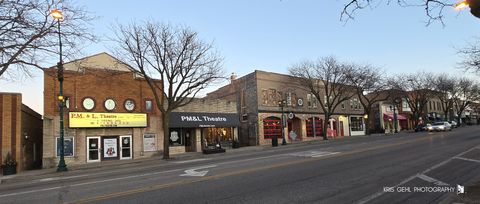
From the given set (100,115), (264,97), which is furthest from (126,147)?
(264,97)

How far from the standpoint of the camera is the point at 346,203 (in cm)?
757

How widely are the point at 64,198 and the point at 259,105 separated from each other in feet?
104

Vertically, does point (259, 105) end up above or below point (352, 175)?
above

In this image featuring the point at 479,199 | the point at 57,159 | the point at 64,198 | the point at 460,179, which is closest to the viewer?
the point at 479,199

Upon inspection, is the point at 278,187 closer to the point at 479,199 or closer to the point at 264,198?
the point at 264,198

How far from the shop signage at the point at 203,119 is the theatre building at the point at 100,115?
157cm

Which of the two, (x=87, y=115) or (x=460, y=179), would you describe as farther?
(x=87, y=115)

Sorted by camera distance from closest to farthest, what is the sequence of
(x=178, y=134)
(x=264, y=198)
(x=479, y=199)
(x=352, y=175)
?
(x=479, y=199) < (x=264, y=198) < (x=352, y=175) < (x=178, y=134)

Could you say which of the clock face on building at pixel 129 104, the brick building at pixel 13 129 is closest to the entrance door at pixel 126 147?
the clock face on building at pixel 129 104

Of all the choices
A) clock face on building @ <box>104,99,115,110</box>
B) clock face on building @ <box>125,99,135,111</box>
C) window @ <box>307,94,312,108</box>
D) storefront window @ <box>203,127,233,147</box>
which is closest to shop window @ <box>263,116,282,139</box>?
storefront window @ <box>203,127,233,147</box>

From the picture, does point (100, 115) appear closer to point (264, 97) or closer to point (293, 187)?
point (264, 97)

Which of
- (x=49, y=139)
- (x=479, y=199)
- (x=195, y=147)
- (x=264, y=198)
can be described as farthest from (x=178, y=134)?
(x=479, y=199)

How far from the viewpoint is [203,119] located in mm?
33312

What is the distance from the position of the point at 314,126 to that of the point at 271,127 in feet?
26.2
